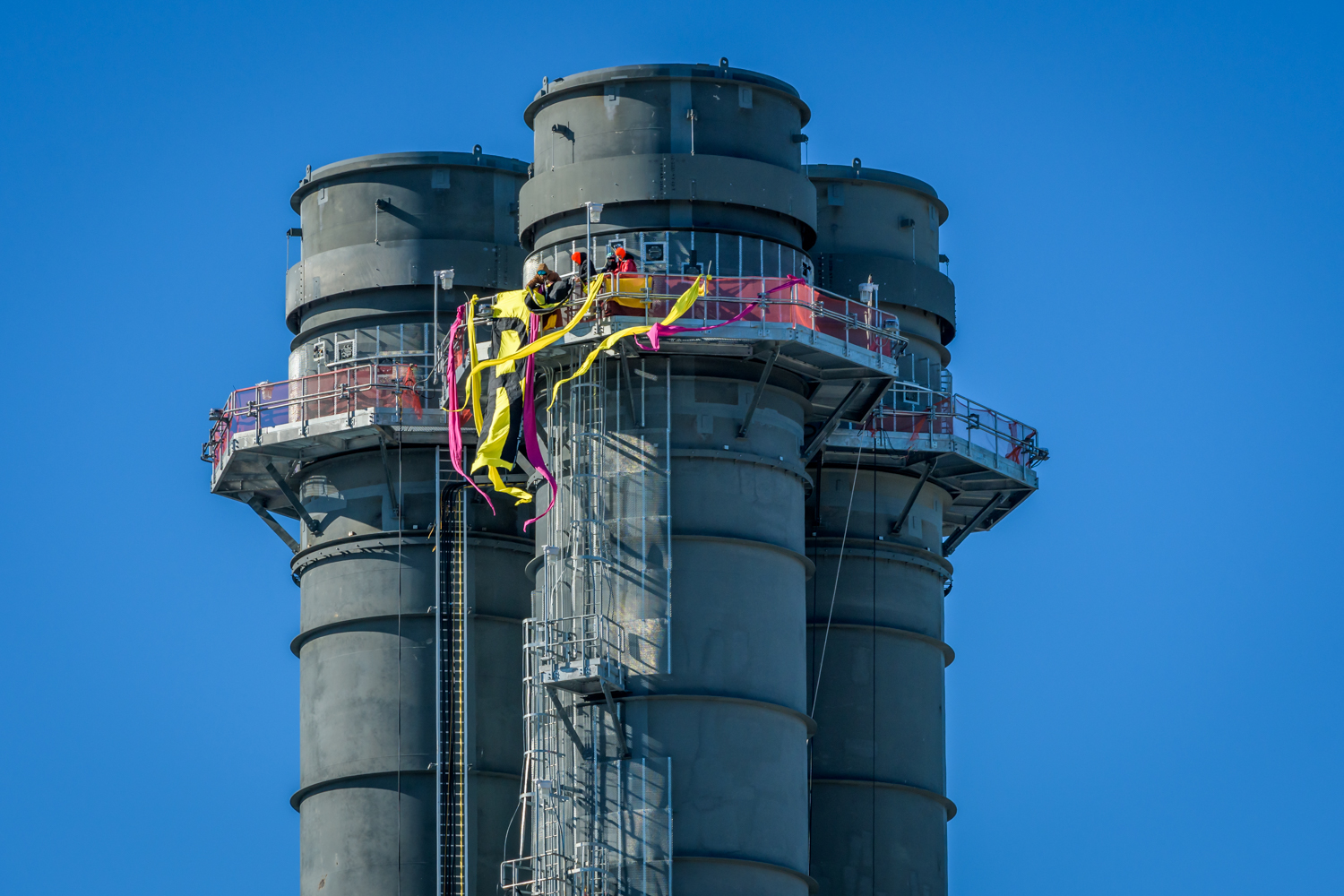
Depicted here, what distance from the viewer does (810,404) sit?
68.9 metres

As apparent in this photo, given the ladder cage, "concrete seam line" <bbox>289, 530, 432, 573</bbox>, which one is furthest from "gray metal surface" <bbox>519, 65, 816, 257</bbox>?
"concrete seam line" <bbox>289, 530, 432, 573</bbox>

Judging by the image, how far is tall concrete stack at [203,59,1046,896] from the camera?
64500 mm

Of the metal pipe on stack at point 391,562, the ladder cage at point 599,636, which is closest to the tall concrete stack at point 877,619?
the metal pipe on stack at point 391,562

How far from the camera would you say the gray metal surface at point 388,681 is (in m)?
71.3

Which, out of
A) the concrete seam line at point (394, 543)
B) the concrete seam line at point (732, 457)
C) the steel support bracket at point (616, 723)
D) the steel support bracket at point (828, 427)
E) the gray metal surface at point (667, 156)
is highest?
the gray metal surface at point (667, 156)

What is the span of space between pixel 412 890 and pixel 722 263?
15.4 metres

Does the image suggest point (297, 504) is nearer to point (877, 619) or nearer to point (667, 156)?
point (667, 156)

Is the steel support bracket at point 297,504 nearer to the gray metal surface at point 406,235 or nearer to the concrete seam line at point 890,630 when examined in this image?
the gray metal surface at point 406,235

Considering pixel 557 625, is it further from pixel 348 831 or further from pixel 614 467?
pixel 348 831

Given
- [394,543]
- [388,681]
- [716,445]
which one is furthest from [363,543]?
[716,445]

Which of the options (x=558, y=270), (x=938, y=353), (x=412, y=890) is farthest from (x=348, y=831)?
(x=938, y=353)

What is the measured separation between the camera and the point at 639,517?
6519cm

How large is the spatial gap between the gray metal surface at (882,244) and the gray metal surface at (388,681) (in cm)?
1035

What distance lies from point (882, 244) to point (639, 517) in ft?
49.5
